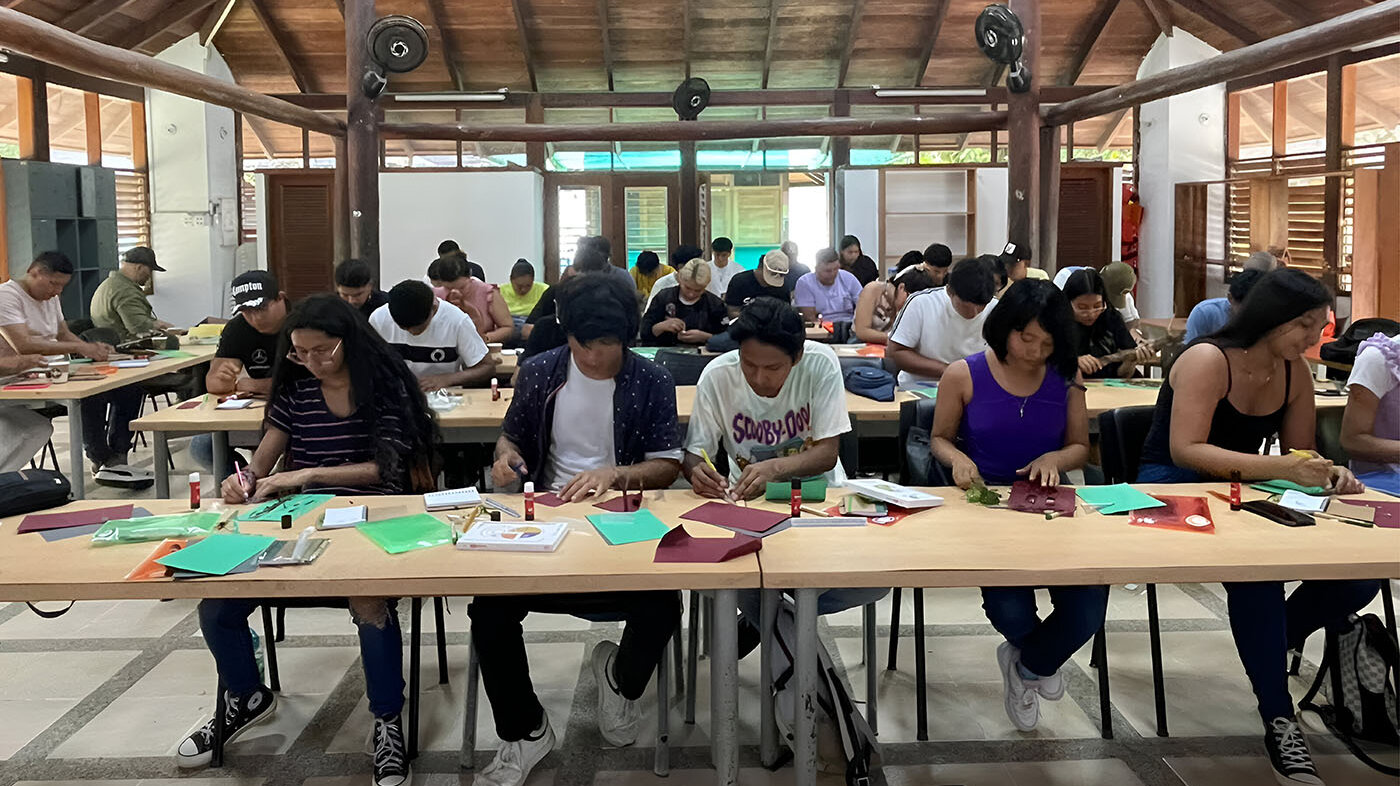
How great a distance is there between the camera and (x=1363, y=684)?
10.2 feet

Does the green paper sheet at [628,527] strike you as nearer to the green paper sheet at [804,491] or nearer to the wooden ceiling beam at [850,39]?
the green paper sheet at [804,491]

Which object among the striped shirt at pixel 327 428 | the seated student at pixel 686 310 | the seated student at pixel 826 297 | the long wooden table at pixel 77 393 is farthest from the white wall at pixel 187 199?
the striped shirt at pixel 327 428

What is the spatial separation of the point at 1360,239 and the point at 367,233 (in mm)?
8307

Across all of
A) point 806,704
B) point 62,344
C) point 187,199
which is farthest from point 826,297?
point 187,199

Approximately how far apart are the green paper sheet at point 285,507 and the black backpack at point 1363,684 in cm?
286

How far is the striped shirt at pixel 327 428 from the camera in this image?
133 inches

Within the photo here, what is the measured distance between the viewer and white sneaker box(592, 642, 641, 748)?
307 centimetres

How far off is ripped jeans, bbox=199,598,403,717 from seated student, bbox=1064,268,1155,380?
3.40 metres

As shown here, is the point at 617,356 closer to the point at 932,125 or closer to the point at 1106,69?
the point at 932,125

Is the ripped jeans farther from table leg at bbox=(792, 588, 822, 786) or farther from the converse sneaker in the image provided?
table leg at bbox=(792, 588, 822, 786)

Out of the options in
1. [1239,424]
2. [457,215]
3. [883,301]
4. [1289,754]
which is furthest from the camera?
[457,215]

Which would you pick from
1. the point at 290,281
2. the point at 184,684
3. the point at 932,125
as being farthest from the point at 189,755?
the point at 290,281

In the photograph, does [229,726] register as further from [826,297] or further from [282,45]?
[282,45]

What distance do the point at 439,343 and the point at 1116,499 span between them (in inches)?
134
